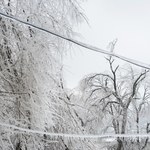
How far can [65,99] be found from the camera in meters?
3.35

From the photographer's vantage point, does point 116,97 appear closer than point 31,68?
No

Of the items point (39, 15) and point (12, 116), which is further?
point (39, 15)

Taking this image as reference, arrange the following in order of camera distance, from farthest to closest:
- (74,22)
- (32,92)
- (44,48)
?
(74,22) → (44,48) → (32,92)

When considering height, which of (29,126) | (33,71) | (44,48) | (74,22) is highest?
(74,22)

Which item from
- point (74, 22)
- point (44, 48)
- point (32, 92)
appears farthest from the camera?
point (74, 22)

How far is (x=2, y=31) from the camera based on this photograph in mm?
2750

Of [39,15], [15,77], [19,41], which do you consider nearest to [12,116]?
[15,77]

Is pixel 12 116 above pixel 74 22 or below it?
below

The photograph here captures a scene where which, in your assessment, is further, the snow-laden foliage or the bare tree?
the bare tree

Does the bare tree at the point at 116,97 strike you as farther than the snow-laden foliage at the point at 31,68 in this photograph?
Yes

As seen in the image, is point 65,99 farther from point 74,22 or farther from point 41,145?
point 74,22

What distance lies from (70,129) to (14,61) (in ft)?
3.40

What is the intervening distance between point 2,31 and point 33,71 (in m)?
0.47

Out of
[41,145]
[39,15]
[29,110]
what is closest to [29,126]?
→ [29,110]
